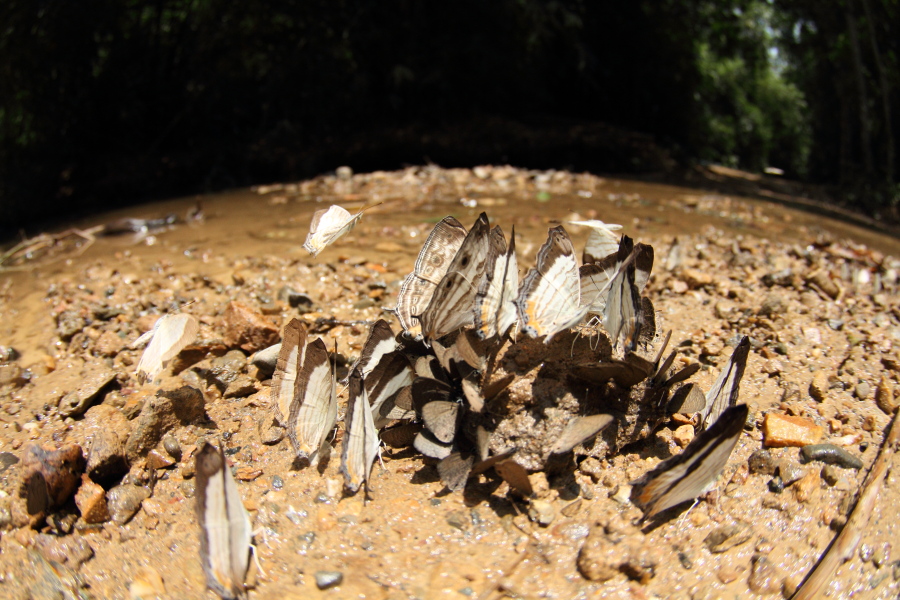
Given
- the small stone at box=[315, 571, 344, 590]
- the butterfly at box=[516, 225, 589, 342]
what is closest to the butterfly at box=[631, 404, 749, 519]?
the butterfly at box=[516, 225, 589, 342]

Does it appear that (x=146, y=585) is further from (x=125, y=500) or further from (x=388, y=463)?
(x=388, y=463)

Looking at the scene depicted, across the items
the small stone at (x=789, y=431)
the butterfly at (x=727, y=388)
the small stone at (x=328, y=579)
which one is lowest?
the small stone at (x=328, y=579)

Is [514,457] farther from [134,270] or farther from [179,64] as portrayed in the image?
[179,64]

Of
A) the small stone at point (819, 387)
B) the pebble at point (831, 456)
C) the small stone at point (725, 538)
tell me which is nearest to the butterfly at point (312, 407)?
the small stone at point (725, 538)

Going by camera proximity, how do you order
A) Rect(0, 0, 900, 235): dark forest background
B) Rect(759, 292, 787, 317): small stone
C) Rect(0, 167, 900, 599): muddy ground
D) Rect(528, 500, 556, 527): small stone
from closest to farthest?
Rect(0, 167, 900, 599): muddy ground < Rect(528, 500, 556, 527): small stone < Rect(759, 292, 787, 317): small stone < Rect(0, 0, 900, 235): dark forest background

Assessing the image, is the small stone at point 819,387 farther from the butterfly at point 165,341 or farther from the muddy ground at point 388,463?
the butterfly at point 165,341

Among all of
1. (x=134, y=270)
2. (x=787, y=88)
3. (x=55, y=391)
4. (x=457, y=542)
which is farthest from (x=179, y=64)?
(x=787, y=88)

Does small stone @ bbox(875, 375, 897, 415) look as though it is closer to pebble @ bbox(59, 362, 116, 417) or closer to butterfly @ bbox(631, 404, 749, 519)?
butterfly @ bbox(631, 404, 749, 519)
